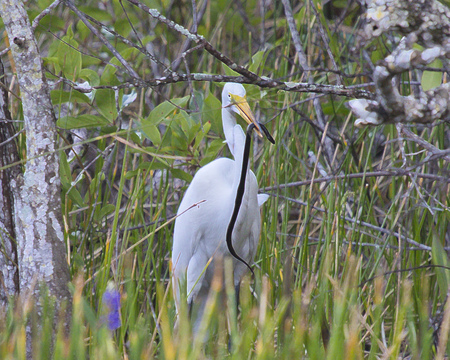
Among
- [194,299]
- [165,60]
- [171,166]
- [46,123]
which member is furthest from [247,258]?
[165,60]

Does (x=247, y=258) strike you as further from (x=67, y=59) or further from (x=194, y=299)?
(x=67, y=59)

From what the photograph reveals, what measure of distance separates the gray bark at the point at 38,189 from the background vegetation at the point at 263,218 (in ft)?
0.27

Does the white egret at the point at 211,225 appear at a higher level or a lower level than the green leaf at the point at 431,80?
lower

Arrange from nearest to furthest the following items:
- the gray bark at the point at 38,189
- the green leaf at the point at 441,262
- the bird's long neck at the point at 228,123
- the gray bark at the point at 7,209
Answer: the gray bark at the point at 38,189, the green leaf at the point at 441,262, the gray bark at the point at 7,209, the bird's long neck at the point at 228,123

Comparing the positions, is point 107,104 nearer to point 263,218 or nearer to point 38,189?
point 38,189

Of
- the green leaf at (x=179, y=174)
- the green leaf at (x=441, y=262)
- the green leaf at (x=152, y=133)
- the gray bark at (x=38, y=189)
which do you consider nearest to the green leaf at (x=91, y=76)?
the green leaf at (x=152, y=133)

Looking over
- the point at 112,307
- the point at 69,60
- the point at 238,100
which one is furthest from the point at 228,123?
the point at 112,307

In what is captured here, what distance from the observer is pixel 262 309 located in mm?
881

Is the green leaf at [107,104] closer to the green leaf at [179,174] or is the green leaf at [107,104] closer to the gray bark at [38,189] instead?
the green leaf at [179,174]

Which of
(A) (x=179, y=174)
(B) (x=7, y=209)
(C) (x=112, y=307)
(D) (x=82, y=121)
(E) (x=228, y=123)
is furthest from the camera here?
(A) (x=179, y=174)

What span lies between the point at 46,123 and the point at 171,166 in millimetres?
643

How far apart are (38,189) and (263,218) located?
100 cm

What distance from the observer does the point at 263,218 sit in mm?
1984

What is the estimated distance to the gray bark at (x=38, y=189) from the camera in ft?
3.69
